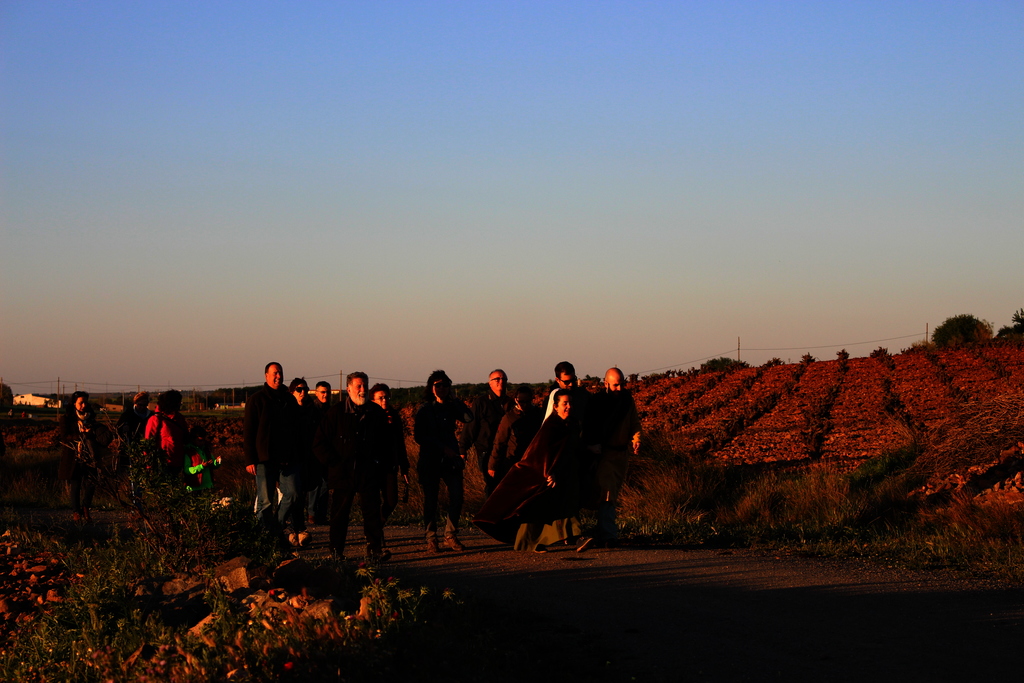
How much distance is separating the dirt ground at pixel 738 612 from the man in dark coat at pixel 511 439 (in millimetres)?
983

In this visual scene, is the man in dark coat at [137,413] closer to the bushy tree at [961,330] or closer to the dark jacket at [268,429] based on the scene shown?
the dark jacket at [268,429]

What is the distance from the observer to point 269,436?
997 cm

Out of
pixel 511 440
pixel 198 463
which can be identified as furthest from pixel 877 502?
pixel 198 463

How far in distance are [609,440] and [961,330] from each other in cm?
5032

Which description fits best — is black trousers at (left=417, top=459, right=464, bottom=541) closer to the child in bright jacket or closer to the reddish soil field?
the child in bright jacket

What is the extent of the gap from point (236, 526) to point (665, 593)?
11.9 feet

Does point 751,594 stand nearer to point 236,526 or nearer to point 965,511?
point 236,526

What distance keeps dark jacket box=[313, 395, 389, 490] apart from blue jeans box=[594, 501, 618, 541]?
96.2 inches

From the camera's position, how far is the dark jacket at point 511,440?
10.6 metres

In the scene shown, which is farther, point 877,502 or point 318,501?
point 877,502

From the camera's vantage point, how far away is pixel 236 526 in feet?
27.6

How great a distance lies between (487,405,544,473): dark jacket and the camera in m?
10.6

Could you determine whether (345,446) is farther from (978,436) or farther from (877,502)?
(978,436)

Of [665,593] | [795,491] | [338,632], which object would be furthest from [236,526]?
[795,491]
